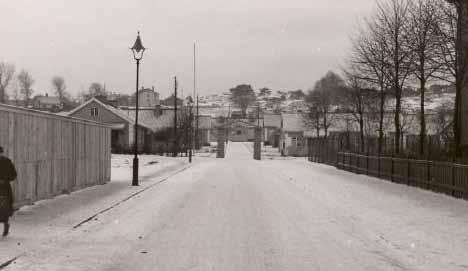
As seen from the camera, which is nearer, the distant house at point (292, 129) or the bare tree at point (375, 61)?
the bare tree at point (375, 61)

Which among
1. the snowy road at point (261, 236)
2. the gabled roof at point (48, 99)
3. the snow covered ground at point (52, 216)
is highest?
the gabled roof at point (48, 99)

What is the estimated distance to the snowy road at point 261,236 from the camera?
8.56 m

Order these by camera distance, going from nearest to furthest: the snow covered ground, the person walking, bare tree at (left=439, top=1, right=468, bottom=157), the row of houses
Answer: the snow covered ground
the person walking
bare tree at (left=439, top=1, right=468, bottom=157)
the row of houses

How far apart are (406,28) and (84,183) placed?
1470 cm

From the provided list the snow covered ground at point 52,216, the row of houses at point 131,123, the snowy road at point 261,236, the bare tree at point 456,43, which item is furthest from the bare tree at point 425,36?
the row of houses at point 131,123

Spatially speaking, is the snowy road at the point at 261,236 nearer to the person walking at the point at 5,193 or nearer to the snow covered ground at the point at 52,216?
the snow covered ground at the point at 52,216

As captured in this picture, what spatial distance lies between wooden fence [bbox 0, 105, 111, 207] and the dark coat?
270cm

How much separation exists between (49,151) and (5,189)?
6.19 meters

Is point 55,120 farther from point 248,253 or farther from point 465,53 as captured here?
point 465,53

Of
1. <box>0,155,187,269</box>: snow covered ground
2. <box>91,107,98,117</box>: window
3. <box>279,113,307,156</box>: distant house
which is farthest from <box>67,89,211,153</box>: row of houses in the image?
<box>0,155,187,269</box>: snow covered ground

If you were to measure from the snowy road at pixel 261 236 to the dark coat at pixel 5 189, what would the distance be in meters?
0.49

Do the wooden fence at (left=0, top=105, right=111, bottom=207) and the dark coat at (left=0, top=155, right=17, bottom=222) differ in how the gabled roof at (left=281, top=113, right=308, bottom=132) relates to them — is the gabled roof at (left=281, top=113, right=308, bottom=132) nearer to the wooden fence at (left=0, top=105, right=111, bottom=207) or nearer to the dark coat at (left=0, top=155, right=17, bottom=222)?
the wooden fence at (left=0, top=105, right=111, bottom=207)

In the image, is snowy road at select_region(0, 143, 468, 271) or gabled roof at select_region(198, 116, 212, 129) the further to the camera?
gabled roof at select_region(198, 116, 212, 129)

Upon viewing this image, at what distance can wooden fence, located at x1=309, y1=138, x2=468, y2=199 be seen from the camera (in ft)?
57.6
